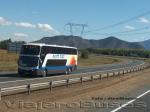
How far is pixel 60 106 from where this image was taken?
22.2 meters

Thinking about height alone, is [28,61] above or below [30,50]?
below

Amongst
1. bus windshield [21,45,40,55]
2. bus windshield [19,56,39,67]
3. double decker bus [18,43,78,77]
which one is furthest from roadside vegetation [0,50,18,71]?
bus windshield [21,45,40,55]

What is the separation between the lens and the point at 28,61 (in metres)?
50.8

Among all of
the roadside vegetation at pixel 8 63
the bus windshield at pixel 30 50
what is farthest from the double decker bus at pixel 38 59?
the roadside vegetation at pixel 8 63

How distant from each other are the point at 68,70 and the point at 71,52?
2.47 m

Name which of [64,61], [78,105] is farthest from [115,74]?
[78,105]

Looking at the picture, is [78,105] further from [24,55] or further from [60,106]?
[24,55]

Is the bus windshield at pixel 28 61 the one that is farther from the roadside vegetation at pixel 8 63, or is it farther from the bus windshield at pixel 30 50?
the roadside vegetation at pixel 8 63

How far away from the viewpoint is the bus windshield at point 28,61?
50.5 meters

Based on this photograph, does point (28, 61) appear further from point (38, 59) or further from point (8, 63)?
point (8, 63)

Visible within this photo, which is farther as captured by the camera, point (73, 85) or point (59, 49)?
point (59, 49)

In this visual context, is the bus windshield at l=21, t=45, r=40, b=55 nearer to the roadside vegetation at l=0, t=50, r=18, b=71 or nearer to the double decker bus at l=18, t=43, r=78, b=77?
the double decker bus at l=18, t=43, r=78, b=77

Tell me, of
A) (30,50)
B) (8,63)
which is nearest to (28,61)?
(30,50)

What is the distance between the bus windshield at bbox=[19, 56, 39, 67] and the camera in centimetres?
5052
